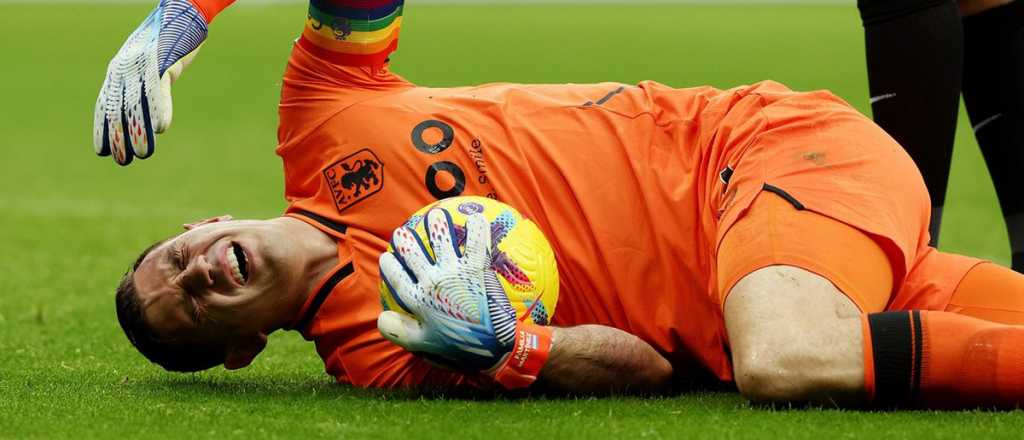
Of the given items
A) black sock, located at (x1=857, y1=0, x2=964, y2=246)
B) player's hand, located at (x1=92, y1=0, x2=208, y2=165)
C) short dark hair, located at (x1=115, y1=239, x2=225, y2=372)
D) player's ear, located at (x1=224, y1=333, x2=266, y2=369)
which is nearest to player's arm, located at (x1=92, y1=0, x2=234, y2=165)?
player's hand, located at (x1=92, y1=0, x2=208, y2=165)

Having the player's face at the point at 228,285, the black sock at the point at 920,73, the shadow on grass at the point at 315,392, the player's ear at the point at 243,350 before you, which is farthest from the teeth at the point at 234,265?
the black sock at the point at 920,73

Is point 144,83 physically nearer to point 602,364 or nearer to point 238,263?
point 238,263

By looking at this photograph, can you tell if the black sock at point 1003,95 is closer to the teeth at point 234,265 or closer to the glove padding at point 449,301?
the glove padding at point 449,301

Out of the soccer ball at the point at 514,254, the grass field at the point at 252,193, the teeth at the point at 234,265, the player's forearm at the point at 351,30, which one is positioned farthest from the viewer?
the player's forearm at the point at 351,30

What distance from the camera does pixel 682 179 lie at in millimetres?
3762

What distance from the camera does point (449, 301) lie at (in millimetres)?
3137

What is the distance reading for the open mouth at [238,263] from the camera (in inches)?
142

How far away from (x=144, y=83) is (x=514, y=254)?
92cm

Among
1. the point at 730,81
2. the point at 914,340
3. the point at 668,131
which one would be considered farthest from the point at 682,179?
the point at 730,81

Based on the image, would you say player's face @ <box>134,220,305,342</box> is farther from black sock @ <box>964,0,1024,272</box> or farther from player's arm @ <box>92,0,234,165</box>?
black sock @ <box>964,0,1024,272</box>

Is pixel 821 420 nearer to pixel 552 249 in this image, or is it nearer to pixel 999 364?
pixel 999 364

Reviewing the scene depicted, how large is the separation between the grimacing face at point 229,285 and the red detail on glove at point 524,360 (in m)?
0.68

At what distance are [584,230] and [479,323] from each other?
2.21 feet

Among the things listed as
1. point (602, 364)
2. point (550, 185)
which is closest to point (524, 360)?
point (602, 364)
